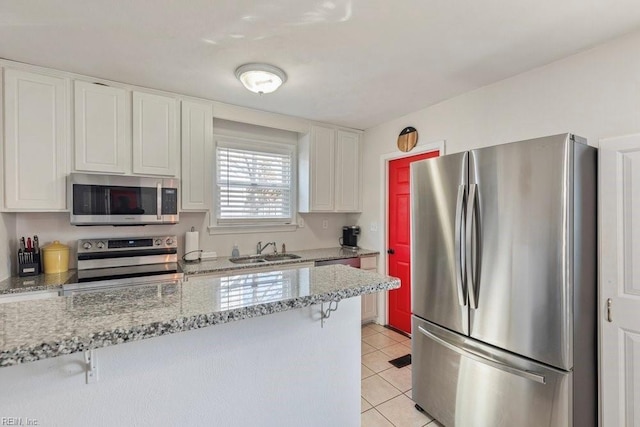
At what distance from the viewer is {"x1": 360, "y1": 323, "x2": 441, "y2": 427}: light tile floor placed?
2.06 meters

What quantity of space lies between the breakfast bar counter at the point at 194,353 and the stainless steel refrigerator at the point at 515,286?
0.88 metres

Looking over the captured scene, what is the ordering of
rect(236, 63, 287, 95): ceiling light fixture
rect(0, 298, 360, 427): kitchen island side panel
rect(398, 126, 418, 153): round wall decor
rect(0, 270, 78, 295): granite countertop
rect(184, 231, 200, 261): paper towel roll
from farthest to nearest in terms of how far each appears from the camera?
1. rect(398, 126, 418, 153): round wall decor
2. rect(184, 231, 200, 261): paper towel roll
3. rect(236, 63, 287, 95): ceiling light fixture
4. rect(0, 270, 78, 295): granite countertop
5. rect(0, 298, 360, 427): kitchen island side panel

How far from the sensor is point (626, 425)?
157 cm

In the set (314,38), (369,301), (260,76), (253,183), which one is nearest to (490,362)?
(369,301)

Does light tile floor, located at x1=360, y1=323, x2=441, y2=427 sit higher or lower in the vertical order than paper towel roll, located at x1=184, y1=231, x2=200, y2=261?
lower

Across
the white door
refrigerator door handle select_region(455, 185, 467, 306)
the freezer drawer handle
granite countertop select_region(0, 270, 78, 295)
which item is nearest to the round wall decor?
refrigerator door handle select_region(455, 185, 467, 306)

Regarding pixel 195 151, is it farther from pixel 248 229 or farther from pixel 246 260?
pixel 246 260

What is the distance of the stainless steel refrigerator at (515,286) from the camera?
1.49 meters

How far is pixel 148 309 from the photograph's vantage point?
837 millimetres

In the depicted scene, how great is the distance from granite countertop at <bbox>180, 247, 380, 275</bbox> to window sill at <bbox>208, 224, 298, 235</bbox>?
0.31 metres

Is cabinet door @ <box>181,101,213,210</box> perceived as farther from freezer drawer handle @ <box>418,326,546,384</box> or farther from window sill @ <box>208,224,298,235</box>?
freezer drawer handle @ <box>418,326,546,384</box>

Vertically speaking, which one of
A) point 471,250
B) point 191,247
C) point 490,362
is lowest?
point 490,362

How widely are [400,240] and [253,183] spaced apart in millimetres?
1884

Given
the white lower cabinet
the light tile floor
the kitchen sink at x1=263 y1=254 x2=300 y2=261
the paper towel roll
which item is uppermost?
the paper towel roll
